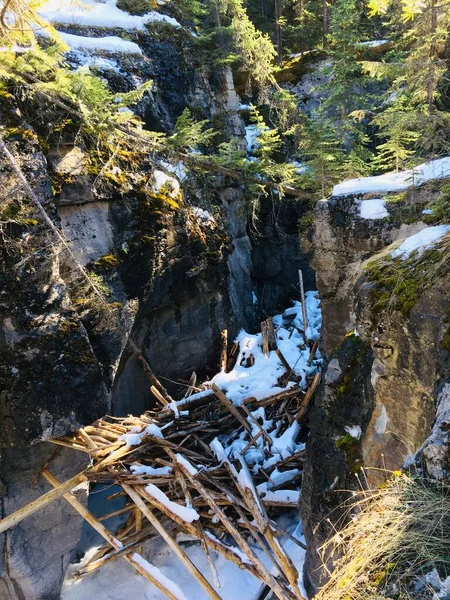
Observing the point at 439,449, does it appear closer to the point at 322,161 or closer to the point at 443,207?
the point at 443,207

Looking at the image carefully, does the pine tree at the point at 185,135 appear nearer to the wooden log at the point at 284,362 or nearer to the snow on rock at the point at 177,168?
the snow on rock at the point at 177,168

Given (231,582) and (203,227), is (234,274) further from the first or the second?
(231,582)

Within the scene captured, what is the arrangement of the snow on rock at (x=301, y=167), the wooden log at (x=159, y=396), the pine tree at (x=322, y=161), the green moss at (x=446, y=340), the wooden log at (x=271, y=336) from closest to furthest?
the green moss at (x=446, y=340)
the wooden log at (x=159, y=396)
the pine tree at (x=322, y=161)
the wooden log at (x=271, y=336)
the snow on rock at (x=301, y=167)

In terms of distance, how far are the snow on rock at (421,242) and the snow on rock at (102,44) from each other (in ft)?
33.1

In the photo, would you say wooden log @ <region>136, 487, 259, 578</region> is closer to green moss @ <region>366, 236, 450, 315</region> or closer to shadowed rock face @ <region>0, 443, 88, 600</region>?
shadowed rock face @ <region>0, 443, 88, 600</region>

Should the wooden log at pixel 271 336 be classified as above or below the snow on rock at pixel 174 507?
above

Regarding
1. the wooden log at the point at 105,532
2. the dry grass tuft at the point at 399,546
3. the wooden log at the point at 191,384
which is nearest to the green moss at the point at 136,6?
the wooden log at the point at 191,384

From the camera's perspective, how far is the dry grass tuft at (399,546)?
1.68 m

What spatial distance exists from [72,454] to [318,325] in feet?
27.4

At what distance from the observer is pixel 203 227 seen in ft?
36.2

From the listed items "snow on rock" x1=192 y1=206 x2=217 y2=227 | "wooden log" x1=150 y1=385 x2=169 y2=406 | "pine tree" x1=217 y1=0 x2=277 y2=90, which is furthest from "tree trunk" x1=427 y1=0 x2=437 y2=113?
"wooden log" x1=150 y1=385 x2=169 y2=406

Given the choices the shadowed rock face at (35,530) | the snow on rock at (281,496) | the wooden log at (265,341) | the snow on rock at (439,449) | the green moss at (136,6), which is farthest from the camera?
the green moss at (136,6)

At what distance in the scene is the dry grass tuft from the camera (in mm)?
1680

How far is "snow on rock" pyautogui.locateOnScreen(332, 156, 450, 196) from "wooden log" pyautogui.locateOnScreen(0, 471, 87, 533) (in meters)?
6.74
